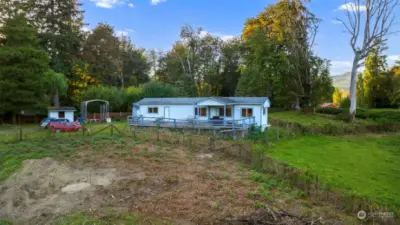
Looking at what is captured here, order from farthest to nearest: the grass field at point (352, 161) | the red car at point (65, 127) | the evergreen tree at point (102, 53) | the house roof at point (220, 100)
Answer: the evergreen tree at point (102, 53)
the house roof at point (220, 100)
the red car at point (65, 127)
the grass field at point (352, 161)

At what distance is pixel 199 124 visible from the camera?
2198 centimetres

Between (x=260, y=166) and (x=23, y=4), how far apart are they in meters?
38.3

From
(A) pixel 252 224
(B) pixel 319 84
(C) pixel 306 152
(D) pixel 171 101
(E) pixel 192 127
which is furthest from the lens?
(B) pixel 319 84

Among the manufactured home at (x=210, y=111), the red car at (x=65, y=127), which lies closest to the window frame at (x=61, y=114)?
the red car at (x=65, y=127)

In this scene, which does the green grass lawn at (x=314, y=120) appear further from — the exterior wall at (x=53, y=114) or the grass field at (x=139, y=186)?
the exterior wall at (x=53, y=114)

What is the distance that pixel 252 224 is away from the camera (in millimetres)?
6512

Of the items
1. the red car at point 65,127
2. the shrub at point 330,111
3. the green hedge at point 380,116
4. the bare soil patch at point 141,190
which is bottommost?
the bare soil patch at point 141,190

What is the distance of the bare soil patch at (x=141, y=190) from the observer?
24.6 feet

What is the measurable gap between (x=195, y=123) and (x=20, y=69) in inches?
792

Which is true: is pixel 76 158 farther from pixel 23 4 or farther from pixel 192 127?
pixel 23 4

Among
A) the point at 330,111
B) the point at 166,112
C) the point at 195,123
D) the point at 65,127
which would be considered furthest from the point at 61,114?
the point at 330,111

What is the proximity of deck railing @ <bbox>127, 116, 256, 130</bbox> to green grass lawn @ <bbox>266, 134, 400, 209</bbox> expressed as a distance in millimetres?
3804

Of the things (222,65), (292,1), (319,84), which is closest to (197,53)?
(222,65)

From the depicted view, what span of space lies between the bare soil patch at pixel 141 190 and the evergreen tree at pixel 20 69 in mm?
19219
